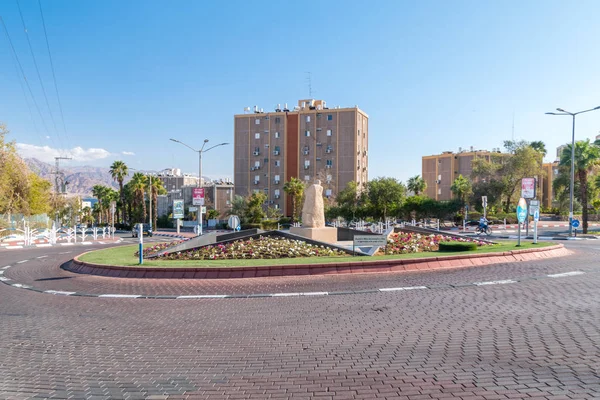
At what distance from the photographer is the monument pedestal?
72.7 feet

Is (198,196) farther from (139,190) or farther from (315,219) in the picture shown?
(139,190)

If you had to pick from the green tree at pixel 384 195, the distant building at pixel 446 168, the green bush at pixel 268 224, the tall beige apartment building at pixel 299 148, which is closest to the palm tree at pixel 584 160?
the green tree at pixel 384 195

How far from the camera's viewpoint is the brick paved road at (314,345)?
4.96 meters

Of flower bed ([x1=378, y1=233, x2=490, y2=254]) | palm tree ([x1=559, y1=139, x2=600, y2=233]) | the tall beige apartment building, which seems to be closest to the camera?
flower bed ([x1=378, y1=233, x2=490, y2=254])

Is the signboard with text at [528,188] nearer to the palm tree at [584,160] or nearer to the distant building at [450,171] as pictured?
the palm tree at [584,160]

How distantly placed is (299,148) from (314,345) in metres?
72.8

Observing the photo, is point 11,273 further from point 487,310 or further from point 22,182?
point 22,182

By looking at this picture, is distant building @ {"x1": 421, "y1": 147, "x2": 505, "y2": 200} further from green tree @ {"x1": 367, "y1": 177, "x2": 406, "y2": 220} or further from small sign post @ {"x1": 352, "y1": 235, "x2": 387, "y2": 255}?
small sign post @ {"x1": 352, "y1": 235, "x2": 387, "y2": 255}

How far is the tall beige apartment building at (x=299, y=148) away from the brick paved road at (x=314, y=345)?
213 ft

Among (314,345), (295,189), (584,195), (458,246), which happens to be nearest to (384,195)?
(295,189)

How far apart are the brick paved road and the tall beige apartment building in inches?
2554

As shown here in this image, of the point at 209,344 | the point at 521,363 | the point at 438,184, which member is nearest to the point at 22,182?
the point at 209,344

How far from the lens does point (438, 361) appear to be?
562cm

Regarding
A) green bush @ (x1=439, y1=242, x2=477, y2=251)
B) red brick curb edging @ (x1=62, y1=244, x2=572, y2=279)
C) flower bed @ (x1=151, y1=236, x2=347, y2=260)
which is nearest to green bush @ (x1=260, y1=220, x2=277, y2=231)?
flower bed @ (x1=151, y1=236, x2=347, y2=260)
